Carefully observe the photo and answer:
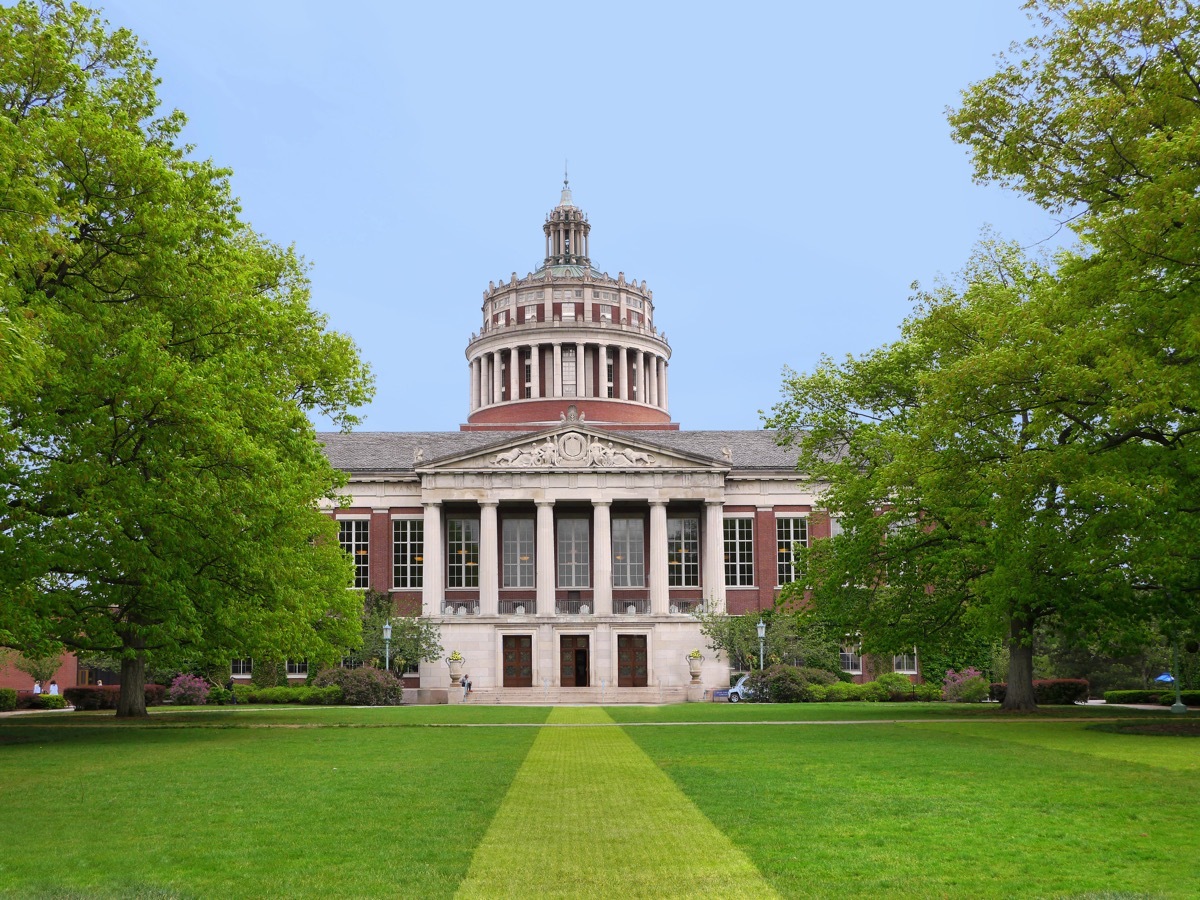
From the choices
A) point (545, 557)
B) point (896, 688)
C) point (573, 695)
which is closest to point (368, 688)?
point (573, 695)

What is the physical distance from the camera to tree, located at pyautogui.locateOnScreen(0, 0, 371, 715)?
24844 millimetres

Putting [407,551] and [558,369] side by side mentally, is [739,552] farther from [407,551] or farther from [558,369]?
[558,369]

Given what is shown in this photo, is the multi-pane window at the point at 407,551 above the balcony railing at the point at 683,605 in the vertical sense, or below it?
above

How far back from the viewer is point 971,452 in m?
30.6

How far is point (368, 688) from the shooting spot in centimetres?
5928

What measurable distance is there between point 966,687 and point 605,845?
169 feet

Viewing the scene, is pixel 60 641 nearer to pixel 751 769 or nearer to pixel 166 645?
pixel 166 645

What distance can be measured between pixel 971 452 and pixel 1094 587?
4.43 meters

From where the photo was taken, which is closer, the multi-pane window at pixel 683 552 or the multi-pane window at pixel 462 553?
the multi-pane window at pixel 462 553

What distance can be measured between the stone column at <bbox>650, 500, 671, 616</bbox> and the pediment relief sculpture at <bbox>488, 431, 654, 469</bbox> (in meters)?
2.98

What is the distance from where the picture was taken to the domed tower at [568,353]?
97.2 meters

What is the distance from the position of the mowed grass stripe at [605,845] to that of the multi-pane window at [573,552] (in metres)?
→ 58.0

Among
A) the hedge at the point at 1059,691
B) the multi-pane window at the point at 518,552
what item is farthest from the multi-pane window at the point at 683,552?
the hedge at the point at 1059,691

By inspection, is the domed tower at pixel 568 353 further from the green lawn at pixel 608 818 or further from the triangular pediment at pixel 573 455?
the green lawn at pixel 608 818
